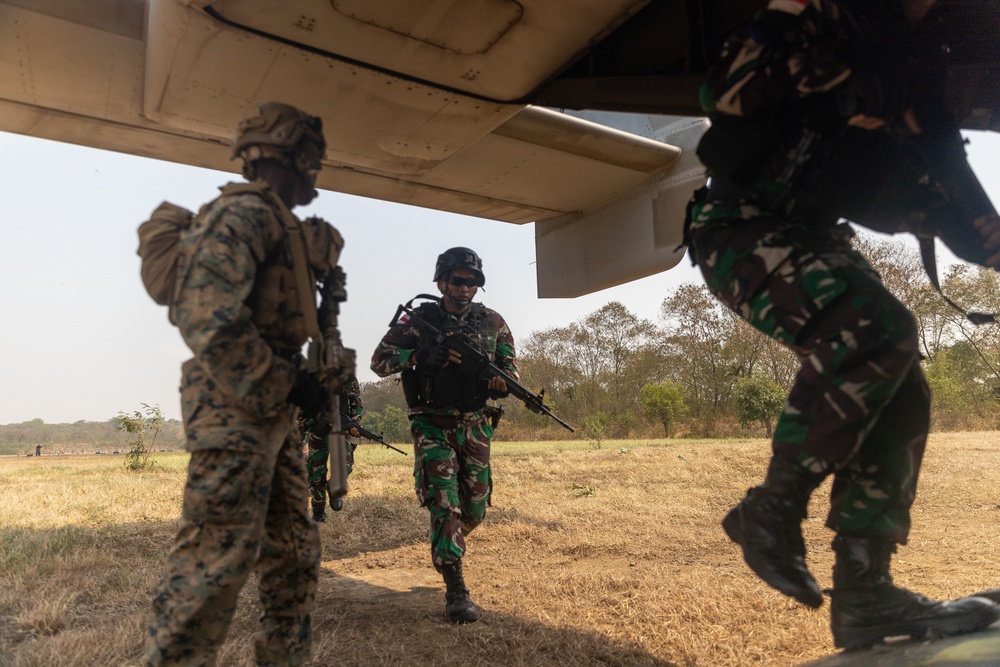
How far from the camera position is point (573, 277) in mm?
5586

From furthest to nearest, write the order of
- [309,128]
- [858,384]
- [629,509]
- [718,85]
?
[629,509] < [309,128] < [718,85] < [858,384]

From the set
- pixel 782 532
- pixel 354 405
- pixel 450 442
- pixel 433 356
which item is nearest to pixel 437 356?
pixel 433 356

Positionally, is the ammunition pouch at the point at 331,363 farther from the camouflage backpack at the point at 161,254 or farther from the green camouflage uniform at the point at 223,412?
the camouflage backpack at the point at 161,254

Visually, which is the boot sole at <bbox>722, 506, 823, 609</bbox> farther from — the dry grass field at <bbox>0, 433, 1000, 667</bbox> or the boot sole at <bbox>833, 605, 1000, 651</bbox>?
the dry grass field at <bbox>0, 433, 1000, 667</bbox>

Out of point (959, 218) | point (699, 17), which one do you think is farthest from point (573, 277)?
point (959, 218)

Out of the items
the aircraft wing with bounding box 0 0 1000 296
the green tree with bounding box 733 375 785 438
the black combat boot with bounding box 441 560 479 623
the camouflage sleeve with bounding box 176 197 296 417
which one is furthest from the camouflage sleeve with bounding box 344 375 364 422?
the green tree with bounding box 733 375 785 438

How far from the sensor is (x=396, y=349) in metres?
4.50

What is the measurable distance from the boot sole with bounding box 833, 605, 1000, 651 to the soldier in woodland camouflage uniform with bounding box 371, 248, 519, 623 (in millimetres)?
2584

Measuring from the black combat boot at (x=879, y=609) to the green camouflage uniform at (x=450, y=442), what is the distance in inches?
102

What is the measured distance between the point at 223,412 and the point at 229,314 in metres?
0.33

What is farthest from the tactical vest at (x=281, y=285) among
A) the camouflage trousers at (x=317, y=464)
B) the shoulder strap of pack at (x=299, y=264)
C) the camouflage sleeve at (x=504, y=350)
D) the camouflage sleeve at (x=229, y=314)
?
the camouflage trousers at (x=317, y=464)

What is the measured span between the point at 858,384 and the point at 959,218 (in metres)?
0.73

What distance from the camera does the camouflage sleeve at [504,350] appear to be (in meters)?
4.79

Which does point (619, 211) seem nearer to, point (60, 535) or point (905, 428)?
point (905, 428)
